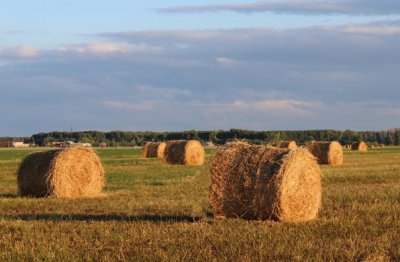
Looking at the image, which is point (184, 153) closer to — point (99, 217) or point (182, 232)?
point (99, 217)

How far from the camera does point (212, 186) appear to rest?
14.8 metres

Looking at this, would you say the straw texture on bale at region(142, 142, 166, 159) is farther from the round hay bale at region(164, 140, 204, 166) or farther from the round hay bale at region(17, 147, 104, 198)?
the round hay bale at region(17, 147, 104, 198)

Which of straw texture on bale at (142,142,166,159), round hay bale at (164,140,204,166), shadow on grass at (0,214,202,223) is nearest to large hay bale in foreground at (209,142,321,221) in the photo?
shadow on grass at (0,214,202,223)

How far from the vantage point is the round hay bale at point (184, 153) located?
41.1 m

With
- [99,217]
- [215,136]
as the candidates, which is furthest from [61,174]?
[215,136]

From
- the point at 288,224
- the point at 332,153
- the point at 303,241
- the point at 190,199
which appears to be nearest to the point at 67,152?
the point at 190,199

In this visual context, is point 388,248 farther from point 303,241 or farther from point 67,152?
Result: point 67,152

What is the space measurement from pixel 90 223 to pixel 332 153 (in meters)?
31.4

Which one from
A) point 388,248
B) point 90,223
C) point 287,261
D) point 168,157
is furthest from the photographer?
point 168,157

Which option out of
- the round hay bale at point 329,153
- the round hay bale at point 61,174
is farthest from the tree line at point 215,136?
the round hay bale at point 61,174

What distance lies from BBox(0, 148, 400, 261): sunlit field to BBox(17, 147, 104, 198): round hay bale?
151 centimetres

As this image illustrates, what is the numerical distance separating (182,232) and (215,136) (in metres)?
102

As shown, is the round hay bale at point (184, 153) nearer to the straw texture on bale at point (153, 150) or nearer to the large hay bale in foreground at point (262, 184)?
the straw texture on bale at point (153, 150)

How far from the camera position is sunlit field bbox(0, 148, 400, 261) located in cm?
1033
